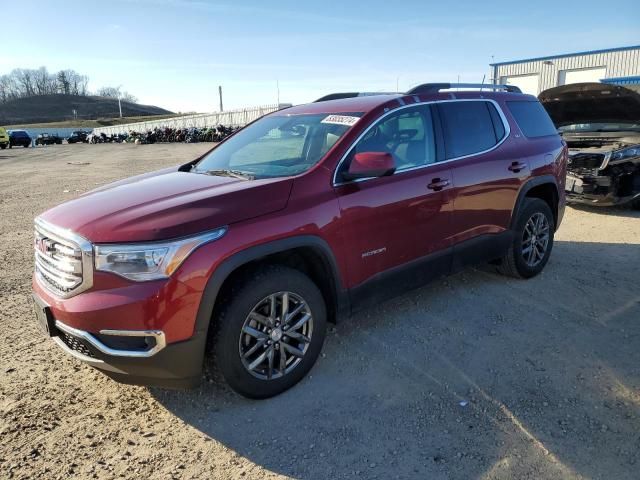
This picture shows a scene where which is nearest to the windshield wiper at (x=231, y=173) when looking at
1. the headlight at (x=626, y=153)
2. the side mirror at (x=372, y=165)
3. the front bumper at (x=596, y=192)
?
the side mirror at (x=372, y=165)

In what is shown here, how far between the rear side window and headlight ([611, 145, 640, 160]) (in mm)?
2955

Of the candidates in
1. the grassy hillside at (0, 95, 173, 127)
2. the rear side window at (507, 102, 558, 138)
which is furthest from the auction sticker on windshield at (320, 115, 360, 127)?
the grassy hillside at (0, 95, 173, 127)

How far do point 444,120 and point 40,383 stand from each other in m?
3.58

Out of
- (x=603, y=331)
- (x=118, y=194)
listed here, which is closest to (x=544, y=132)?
(x=603, y=331)

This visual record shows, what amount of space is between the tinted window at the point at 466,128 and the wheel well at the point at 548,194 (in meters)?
0.93

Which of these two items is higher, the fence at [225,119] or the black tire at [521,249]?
the fence at [225,119]

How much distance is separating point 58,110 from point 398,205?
6060 inches

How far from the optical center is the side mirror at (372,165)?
312cm

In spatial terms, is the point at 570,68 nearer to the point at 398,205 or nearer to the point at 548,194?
the point at 548,194

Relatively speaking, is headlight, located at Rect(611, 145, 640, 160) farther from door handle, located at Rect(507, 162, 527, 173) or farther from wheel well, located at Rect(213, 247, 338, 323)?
wheel well, located at Rect(213, 247, 338, 323)

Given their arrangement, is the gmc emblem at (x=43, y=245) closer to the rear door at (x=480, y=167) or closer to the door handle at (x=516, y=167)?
the rear door at (x=480, y=167)

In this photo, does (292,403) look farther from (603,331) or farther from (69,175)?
(69,175)

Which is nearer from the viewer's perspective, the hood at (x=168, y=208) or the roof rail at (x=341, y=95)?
the hood at (x=168, y=208)

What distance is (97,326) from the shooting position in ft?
8.36
